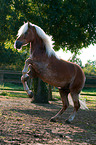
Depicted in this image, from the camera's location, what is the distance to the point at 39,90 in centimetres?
1187

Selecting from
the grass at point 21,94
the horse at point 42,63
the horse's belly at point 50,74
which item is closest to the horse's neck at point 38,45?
the horse at point 42,63

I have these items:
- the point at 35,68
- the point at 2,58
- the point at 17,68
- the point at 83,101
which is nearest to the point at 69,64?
the point at 35,68

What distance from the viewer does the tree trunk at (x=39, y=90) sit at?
11.9 m

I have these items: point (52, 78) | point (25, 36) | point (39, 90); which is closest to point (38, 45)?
point (25, 36)

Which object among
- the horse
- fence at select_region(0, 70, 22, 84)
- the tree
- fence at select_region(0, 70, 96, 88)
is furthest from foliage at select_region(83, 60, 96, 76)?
the horse

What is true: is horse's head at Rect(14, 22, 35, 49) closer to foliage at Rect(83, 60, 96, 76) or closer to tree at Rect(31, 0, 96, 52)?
tree at Rect(31, 0, 96, 52)

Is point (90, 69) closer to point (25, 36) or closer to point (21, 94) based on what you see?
point (21, 94)

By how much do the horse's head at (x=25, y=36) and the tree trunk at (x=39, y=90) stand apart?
632 centimetres

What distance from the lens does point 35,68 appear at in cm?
557

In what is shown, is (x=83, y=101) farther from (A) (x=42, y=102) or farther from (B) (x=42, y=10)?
(B) (x=42, y=10)

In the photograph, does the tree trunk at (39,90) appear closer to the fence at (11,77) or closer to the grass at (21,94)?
the grass at (21,94)

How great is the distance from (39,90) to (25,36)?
657 cm

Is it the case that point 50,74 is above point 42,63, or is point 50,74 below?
below

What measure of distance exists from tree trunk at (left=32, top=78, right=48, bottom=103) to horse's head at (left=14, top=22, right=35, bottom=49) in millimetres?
6320
